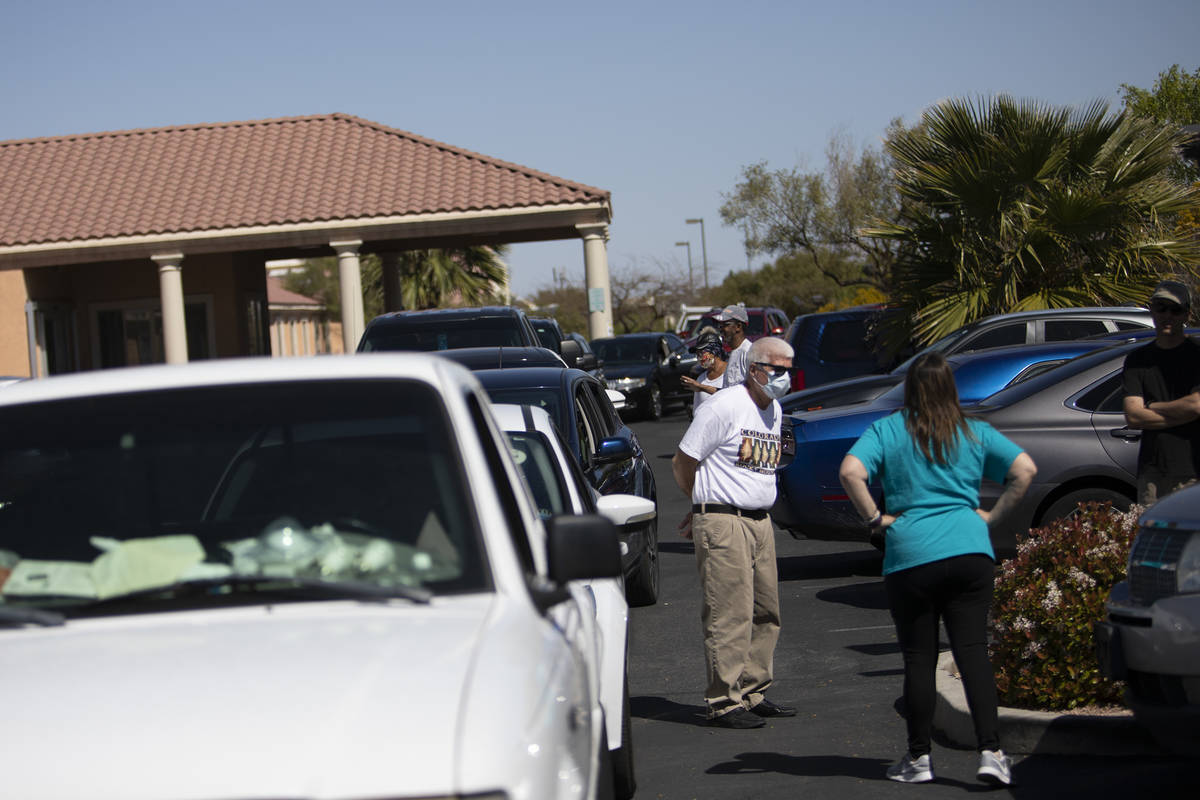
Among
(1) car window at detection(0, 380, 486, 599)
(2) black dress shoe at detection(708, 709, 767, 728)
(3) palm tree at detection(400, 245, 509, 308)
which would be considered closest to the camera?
(1) car window at detection(0, 380, 486, 599)

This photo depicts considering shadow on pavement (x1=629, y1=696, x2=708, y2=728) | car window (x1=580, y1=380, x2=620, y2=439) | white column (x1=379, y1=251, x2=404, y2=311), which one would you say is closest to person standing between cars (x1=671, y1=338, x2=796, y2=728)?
shadow on pavement (x1=629, y1=696, x2=708, y2=728)

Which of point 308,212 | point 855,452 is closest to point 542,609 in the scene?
point 855,452

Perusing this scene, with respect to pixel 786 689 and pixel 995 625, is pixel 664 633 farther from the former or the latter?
pixel 995 625

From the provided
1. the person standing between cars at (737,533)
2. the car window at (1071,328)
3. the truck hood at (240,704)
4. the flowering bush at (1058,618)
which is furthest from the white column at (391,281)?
the truck hood at (240,704)

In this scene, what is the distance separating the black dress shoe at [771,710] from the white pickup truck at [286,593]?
2.47m

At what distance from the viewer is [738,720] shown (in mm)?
6477

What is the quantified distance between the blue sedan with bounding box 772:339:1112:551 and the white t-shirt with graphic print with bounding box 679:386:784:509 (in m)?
2.92

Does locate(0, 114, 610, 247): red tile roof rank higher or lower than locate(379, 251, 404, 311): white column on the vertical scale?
higher

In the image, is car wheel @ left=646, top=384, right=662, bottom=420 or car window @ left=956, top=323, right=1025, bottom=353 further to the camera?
car wheel @ left=646, top=384, right=662, bottom=420

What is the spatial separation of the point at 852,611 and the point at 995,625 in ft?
8.74

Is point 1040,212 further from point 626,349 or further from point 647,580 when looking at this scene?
point 626,349

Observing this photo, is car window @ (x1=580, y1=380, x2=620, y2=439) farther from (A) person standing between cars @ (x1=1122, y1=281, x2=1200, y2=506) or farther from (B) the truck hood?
(B) the truck hood

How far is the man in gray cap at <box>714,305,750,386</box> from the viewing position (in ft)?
32.1

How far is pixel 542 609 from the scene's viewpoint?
3.37 metres
